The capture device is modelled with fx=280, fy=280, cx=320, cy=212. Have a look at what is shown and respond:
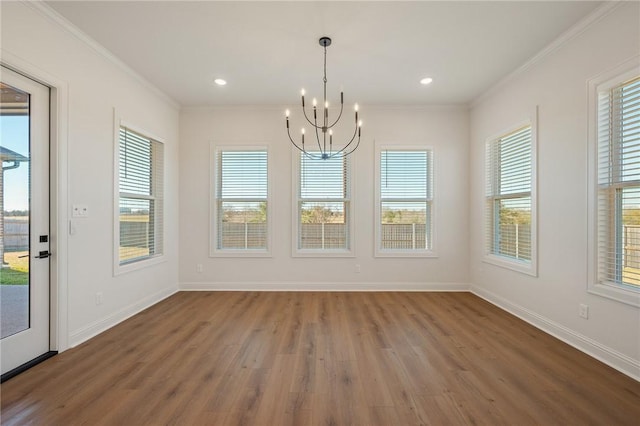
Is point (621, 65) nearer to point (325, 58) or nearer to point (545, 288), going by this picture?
point (545, 288)

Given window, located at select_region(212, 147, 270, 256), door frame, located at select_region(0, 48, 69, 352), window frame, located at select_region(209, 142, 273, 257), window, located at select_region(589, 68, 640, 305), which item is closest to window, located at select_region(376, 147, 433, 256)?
window frame, located at select_region(209, 142, 273, 257)

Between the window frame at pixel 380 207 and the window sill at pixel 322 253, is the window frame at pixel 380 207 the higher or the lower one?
Result: the higher one

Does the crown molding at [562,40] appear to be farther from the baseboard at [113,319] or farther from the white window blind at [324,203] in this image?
the baseboard at [113,319]

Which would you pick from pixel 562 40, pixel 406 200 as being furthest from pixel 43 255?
pixel 562 40

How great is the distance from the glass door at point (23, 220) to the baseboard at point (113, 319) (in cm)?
24

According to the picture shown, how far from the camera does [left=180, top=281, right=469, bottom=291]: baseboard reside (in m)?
4.52

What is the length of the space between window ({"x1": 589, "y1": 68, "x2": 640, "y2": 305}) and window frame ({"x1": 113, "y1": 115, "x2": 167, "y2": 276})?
4.81 m

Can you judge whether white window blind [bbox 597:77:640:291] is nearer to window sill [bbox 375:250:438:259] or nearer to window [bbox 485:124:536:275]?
window [bbox 485:124:536:275]

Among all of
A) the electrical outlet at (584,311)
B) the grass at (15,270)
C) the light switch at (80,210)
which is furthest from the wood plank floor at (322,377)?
the light switch at (80,210)

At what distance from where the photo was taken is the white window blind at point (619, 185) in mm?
2244

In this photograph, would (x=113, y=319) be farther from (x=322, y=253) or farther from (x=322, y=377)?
(x=322, y=253)

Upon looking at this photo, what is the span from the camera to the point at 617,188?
7.77 feet

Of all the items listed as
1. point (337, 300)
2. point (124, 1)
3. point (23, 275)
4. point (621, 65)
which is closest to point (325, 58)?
point (124, 1)

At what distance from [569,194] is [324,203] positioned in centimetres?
304
